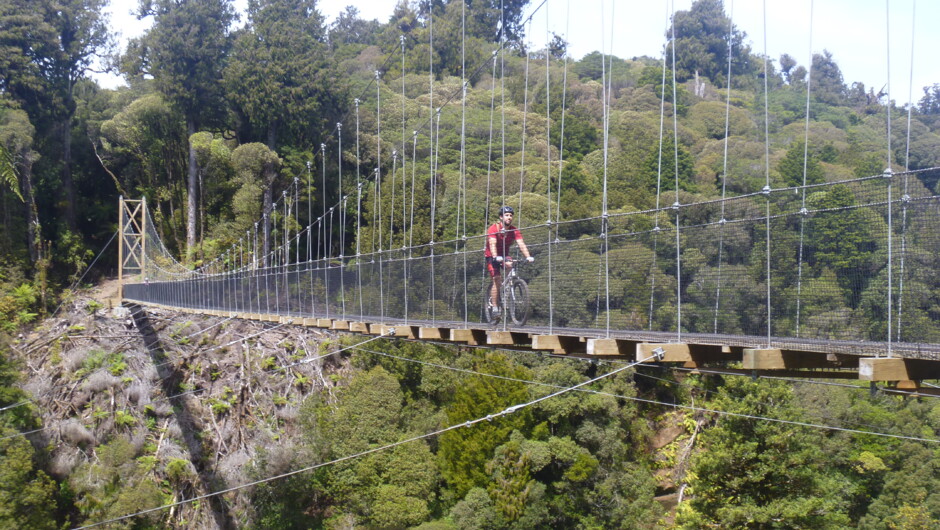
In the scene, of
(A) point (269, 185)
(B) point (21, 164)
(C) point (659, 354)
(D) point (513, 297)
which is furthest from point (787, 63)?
(C) point (659, 354)

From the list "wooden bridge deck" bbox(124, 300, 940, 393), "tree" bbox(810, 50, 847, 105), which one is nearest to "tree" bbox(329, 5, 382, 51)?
"tree" bbox(810, 50, 847, 105)

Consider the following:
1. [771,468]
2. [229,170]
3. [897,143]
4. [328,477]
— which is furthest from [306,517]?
[897,143]

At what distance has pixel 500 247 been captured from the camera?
7.00 m

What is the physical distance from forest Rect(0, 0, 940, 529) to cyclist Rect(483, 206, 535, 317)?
478cm

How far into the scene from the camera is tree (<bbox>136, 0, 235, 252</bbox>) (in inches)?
1032

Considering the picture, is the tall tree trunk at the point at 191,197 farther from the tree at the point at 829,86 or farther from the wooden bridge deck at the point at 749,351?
the wooden bridge deck at the point at 749,351

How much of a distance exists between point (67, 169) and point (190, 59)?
5.06 m

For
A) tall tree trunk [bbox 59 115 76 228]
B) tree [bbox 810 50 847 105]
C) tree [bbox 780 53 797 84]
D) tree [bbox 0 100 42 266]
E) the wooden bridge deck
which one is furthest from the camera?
tree [bbox 780 53 797 84]

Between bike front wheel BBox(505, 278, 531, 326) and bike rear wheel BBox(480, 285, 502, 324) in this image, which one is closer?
bike front wheel BBox(505, 278, 531, 326)

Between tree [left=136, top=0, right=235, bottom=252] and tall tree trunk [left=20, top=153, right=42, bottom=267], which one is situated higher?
tree [left=136, top=0, right=235, bottom=252]

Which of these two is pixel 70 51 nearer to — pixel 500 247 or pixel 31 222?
pixel 31 222

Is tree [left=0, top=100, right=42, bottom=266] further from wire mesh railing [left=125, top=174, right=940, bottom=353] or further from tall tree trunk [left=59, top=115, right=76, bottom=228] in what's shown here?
wire mesh railing [left=125, top=174, right=940, bottom=353]

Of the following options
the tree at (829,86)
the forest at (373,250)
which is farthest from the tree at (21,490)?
the tree at (829,86)

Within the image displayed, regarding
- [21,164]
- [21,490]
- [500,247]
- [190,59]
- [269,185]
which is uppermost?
[190,59]
